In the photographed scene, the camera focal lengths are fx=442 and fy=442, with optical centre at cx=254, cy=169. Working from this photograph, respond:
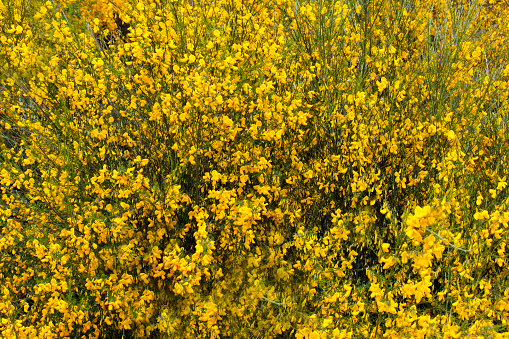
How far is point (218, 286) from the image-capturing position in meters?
3.13

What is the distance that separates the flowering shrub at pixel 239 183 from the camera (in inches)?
111

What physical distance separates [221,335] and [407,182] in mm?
1904

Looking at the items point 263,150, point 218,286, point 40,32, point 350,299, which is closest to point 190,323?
point 218,286

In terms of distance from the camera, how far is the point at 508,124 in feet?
11.3

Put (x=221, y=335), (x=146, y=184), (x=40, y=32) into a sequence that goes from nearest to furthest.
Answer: (x=146, y=184)
(x=221, y=335)
(x=40, y=32)

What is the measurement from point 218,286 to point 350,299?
0.91 metres

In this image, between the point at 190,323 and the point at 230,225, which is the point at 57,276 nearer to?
the point at 190,323

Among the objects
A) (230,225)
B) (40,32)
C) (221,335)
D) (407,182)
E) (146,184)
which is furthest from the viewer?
(40,32)

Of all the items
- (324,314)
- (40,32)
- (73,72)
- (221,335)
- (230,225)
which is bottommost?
(221,335)

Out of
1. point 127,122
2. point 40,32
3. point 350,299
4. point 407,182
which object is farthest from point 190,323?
point 40,32

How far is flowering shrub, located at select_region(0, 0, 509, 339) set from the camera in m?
2.83

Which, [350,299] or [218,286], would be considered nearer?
[350,299]

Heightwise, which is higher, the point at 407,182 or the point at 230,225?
the point at 407,182

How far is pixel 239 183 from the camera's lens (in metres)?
3.18
